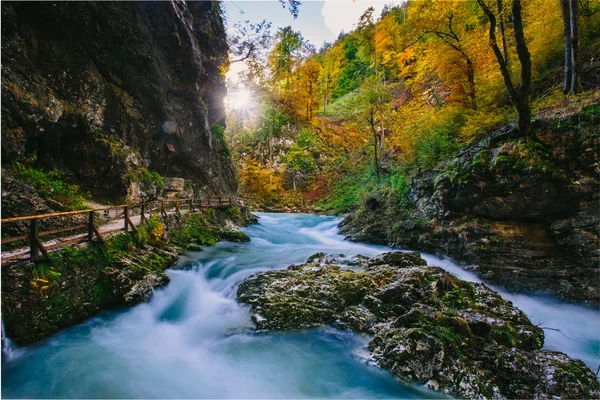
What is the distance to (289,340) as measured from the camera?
5203 mm

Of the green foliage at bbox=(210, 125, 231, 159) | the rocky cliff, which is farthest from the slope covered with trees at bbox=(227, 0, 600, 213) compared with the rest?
the green foliage at bbox=(210, 125, 231, 159)

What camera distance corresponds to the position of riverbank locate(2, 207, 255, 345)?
4402 mm

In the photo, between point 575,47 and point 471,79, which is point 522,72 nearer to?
point 575,47

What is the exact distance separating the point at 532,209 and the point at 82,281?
11525 mm

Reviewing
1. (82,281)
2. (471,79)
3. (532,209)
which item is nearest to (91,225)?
(82,281)

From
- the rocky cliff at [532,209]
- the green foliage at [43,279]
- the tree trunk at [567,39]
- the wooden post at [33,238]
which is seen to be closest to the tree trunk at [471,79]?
the tree trunk at [567,39]

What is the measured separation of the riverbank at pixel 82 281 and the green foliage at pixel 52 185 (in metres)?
2.34

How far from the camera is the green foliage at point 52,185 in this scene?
7285 mm

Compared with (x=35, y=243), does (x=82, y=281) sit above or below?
below

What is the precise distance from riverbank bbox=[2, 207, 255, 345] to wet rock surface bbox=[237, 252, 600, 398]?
105 inches

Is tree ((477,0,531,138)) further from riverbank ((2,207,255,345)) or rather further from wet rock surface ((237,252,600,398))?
riverbank ((2,207,255,345))

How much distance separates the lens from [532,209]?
295 inches

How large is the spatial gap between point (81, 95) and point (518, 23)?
14384 millimetres

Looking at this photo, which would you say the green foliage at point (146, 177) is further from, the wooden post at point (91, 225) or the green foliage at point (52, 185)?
the wooden post at point (91, 225)
